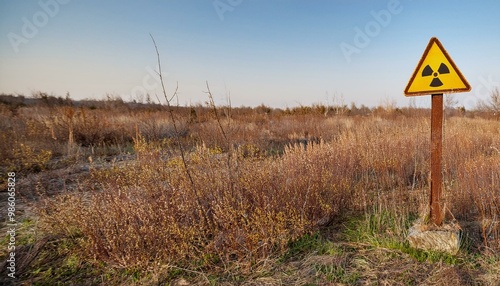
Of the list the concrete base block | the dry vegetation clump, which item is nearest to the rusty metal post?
the concrete base block

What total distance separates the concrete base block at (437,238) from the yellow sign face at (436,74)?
4.50 feet

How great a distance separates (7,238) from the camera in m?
2.92

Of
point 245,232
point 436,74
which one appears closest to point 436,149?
point 436,74

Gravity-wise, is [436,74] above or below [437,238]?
above

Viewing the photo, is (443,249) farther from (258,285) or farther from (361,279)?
(258,285)

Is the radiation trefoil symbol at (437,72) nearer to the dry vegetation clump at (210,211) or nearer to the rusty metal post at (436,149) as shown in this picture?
the rusty metal post at (436,149)

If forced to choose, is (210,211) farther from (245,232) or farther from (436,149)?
(436,149)

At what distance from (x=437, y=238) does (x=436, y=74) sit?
1633mm

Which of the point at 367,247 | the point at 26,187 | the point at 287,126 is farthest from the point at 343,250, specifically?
the point at 287,126

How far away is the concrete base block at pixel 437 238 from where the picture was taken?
2.25 meters

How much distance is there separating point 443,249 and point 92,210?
12.3 feet

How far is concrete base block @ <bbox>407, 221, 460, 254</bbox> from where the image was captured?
7.39 ft

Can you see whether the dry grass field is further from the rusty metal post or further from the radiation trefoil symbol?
the radiation trefoil symbol

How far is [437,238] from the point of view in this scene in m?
2.30
